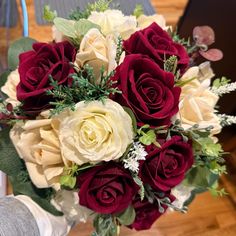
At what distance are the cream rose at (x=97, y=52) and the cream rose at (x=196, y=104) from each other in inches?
4.6

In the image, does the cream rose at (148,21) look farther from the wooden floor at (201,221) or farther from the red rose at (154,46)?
the wooden floor at (201,221)

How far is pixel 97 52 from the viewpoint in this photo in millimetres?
437

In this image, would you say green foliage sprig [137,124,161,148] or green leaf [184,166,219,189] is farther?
green leaf [184,166,219,189]

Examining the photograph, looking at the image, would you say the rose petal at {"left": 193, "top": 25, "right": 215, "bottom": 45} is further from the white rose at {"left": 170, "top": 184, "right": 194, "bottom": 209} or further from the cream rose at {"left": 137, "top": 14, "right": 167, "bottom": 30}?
the white rose at {"left": 170, "top": 184, "right": 194, "bottom": 209}

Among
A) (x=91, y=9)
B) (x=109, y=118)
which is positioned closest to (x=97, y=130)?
Answer: (x=109, y=118)

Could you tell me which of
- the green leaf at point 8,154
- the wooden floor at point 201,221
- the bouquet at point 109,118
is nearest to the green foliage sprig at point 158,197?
the bouquet at point 109,118

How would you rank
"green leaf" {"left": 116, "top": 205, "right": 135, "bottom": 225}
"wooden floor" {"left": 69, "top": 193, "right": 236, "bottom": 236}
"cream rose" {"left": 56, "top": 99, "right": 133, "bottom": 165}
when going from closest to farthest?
1. "cream rose" {"left": 56, "top": 99, "right": 133, "bottom": 165}
2. "green leaf" {"left": 116, "top": 205, "right": 135, "bottom": 225}
3. "wooden floor" {"left": 69, "top": 193, "right": 236, "bottom": 236}

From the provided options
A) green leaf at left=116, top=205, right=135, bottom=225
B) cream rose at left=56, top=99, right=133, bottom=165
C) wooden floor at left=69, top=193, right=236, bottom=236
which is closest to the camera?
cream rose at left=56, top=99, right=133, bottom=165

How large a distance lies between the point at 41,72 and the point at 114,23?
14cm

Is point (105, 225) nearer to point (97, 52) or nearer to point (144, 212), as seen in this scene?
point (144, 212)

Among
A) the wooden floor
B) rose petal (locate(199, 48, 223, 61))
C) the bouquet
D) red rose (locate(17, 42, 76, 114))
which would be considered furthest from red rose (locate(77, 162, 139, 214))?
the wooden floor

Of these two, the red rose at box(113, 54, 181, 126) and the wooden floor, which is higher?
the red rose at box(113, 54, 181, 126)

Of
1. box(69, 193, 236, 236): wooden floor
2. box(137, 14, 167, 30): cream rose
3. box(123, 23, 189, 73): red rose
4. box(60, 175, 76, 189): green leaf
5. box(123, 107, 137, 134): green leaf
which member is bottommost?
box(69, 193, 236, 236): wooden floor

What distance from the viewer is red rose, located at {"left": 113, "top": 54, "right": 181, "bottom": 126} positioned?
0.41 meters
